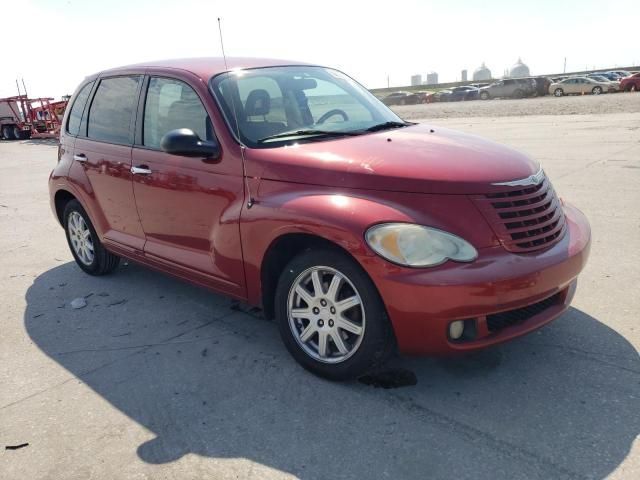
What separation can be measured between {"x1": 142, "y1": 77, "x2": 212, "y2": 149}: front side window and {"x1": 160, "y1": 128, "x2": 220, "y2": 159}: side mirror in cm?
15

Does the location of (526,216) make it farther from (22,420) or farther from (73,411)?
(22,420)

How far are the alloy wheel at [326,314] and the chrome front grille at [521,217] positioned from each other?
803mm

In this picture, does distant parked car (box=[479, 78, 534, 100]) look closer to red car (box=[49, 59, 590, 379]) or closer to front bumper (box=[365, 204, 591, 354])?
red car (box=[49, 59, 590, 379])

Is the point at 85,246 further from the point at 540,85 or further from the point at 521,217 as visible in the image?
the point at 540,85

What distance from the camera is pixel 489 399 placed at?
9.50 ft

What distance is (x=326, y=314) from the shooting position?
309 cm

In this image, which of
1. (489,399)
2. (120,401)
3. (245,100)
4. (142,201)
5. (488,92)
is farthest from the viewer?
(488,92)

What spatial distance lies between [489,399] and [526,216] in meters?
0.98

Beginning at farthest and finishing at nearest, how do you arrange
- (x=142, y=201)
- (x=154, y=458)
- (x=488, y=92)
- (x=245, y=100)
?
(x=488, y=92), (x=142, y=201), (x=245, y=100), (x=154, y=458)

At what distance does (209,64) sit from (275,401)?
2.46 m

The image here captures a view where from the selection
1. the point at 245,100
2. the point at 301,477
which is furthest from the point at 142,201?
the point at 301,477

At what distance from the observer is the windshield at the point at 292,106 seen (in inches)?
140

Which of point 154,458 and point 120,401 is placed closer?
point 154,458

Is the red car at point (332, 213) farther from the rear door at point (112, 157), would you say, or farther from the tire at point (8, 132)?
the tire at point (8, 132)
